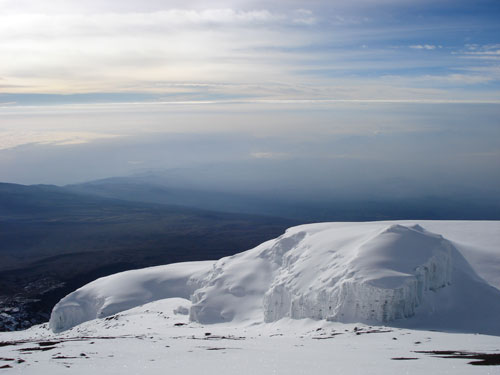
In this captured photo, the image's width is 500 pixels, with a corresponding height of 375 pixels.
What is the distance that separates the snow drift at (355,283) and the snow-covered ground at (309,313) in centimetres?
8

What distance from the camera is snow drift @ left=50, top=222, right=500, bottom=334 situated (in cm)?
2722

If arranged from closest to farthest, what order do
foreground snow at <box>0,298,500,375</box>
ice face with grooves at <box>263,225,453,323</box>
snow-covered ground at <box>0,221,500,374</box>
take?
foreground snow at <box>0,298,500,375</box> < snow-covered ground at <box>0,221,500,374</box> < ice face with grooves at <box>263,225,453,323</box>

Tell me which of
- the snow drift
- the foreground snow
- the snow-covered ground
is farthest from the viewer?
the snow drift

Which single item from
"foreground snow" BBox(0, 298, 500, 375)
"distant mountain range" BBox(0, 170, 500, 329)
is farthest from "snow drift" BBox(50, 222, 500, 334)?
"distant mountain range" BBox(0, 170, 500, 329)

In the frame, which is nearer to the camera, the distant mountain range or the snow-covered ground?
the snow-covered ground

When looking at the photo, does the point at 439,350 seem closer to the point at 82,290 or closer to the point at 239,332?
the point at 239,332

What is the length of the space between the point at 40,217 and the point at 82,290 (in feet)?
383

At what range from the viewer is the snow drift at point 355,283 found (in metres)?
27.2

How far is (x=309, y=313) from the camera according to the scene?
30188mm

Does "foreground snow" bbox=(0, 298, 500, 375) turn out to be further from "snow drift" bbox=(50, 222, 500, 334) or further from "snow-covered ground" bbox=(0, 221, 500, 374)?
"snow drift" bbox=(50, 222, 500, 334)

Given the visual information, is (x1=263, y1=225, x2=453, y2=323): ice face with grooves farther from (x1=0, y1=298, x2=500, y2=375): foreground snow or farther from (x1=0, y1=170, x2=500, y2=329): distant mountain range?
(x1=0, y1=170, x2=500, y2=329): distant mountain range

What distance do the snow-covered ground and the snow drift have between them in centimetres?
8

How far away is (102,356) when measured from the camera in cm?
1977

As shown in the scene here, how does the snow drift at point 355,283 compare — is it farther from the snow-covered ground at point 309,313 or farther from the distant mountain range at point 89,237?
the distant mountain range at point 89,237
